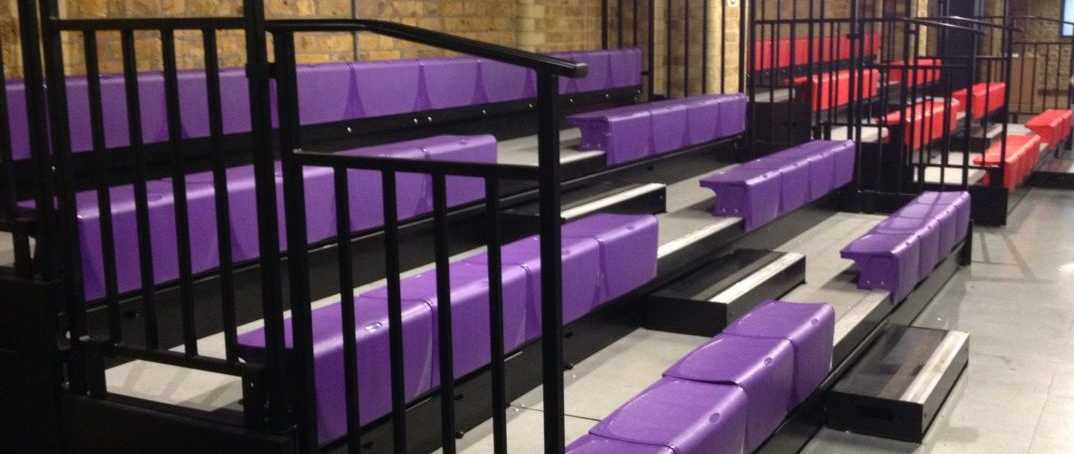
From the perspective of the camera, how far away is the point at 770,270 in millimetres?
4066

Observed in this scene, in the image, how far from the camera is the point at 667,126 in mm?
5113

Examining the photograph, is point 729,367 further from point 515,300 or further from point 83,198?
point 83,198

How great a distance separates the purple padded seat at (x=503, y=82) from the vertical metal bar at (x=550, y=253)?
10.7 feet

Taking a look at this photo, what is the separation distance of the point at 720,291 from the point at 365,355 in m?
1.93

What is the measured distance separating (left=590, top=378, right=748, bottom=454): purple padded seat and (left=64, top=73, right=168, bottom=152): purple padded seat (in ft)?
4.50

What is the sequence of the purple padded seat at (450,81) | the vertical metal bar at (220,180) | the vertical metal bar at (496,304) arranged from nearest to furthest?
the vertical metal bar at (496,304) < the vertical metal bar at (220,180) < the purple padded seat at (450,81)

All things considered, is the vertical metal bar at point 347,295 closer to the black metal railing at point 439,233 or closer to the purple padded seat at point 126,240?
the black metal railing at point 439,233

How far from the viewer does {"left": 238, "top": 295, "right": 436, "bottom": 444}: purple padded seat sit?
202 centimetres

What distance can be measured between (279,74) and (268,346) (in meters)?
0.43

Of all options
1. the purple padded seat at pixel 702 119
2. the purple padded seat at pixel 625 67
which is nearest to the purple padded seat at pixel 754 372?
the purple padded seat at pixel 702 119

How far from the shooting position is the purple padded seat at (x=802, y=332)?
9.53 feet

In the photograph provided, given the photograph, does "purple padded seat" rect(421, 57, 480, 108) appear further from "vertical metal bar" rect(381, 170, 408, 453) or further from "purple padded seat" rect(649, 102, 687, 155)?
"vertical metal bar" rect(381, 170, 408, 453)

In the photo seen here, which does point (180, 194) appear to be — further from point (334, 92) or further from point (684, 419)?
point (334, 92)

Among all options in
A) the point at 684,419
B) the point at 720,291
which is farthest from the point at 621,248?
the point at 684,419
